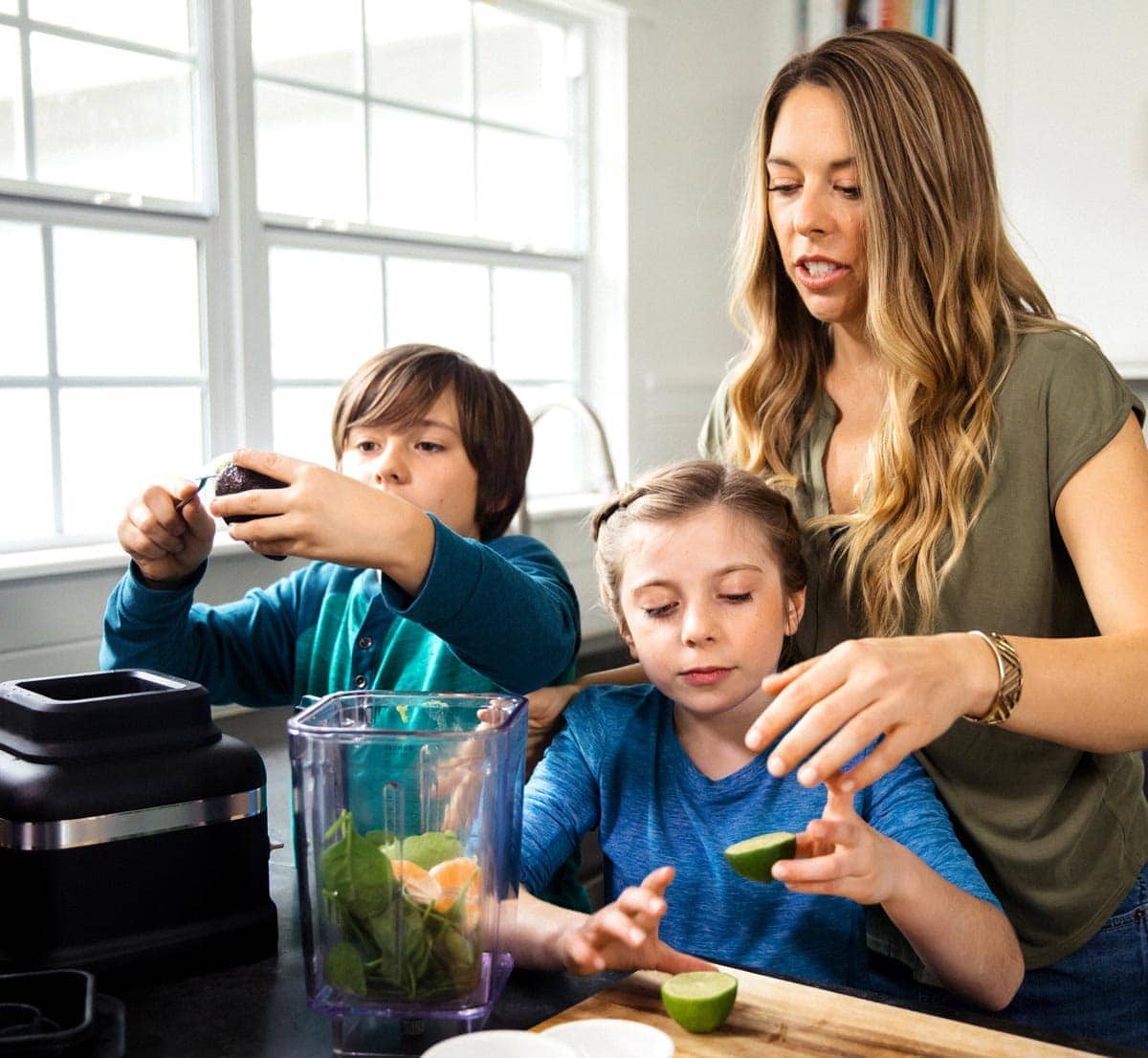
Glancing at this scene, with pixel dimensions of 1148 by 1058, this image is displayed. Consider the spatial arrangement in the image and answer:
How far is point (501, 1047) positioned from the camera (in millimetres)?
762

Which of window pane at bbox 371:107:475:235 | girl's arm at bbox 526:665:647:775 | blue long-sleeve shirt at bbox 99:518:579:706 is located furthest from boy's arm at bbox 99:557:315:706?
window pane at bbox 371:107:475:235

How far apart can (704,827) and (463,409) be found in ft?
1.83

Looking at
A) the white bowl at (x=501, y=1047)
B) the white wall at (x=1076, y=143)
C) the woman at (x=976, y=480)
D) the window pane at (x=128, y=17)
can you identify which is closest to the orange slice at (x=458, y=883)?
the white bowl at (x=501, y=1047)

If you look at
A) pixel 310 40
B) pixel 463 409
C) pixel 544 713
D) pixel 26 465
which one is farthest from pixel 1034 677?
pixel 310 40

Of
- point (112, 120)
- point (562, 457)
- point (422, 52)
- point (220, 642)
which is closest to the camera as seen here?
point (220, 642)

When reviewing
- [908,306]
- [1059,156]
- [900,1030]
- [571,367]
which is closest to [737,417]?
[908,306]

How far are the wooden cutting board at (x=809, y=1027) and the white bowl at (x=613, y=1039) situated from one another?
35 mm

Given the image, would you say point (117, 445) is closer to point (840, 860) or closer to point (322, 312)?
point (322, 312)

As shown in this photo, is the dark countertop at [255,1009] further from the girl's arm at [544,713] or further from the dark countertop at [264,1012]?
the girl's arm at [544,713]

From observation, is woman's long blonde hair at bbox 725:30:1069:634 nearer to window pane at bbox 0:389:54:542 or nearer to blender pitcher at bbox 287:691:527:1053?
blender pitcher at bbox 287:691:527:1053

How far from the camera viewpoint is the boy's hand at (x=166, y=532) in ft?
4.15

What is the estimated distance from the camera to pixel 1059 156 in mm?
3709

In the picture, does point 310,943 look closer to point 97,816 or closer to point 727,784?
point 97,816

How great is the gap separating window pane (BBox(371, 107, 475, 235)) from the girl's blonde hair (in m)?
1.71
